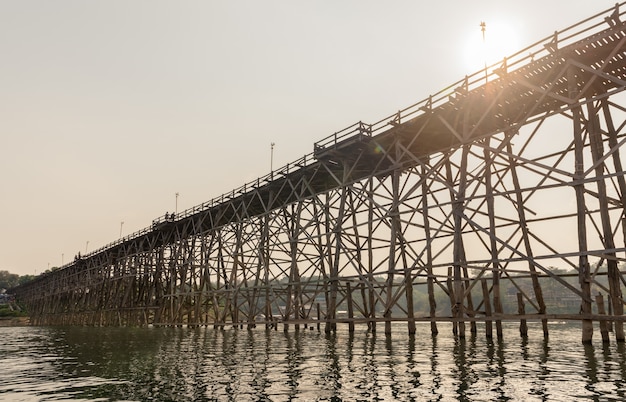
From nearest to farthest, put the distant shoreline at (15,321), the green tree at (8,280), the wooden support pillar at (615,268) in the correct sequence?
the wooden support pillar at (615,268) < the distant shoreline at (15,321) < the green tree at (8,280)

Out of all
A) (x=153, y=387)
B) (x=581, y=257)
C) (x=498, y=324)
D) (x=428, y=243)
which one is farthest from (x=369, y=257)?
(x=153, y=387)

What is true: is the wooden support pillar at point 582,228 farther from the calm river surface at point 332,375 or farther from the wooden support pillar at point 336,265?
the wooden support pillar at point 336,265

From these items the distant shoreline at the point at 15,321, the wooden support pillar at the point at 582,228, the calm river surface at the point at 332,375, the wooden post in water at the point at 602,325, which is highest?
the wooden support pillar at the point at 582,228

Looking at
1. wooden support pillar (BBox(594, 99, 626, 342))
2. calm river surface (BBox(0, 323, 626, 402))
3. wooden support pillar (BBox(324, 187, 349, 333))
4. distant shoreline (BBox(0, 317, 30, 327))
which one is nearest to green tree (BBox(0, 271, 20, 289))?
distant shoreline (BBox(0, 317, 30, 327))

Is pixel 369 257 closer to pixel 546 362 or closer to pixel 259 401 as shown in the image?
pixel 546 362

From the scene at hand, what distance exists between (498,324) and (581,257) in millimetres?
4799

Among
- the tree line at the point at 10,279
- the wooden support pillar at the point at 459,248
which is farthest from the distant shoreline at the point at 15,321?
the wooden support pillar at the point at 459,248

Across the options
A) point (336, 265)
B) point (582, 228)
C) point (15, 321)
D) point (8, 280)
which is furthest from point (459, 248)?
point (8, 280)

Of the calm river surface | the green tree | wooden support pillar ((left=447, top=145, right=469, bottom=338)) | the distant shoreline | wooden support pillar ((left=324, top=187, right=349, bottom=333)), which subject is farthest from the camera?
the green tree

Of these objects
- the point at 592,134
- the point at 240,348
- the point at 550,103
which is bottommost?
the point at 240,348

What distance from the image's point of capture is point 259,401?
22.4 feet

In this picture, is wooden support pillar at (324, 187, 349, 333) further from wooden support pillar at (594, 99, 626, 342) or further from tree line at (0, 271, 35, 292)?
tree line at (0, 271, 35, 292)

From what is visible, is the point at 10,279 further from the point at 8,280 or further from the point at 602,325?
the point at 602,325

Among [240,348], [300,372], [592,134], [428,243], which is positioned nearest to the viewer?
[300,372]
